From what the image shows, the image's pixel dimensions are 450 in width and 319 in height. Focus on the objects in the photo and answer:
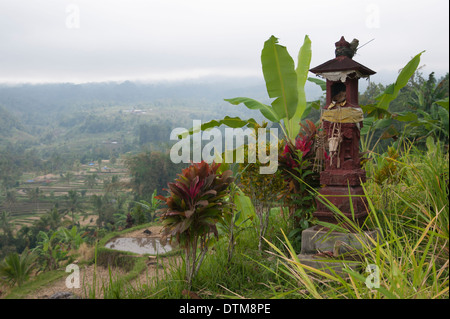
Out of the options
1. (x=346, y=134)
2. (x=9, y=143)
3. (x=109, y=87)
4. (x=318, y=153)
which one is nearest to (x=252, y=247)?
(x=318, y=153)

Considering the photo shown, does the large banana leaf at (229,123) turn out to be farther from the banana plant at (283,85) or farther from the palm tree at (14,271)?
the palm tree at (14,271)

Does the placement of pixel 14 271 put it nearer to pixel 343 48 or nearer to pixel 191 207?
pixel 191 207

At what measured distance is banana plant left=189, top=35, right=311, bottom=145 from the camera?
391 centimetres

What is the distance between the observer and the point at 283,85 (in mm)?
3990

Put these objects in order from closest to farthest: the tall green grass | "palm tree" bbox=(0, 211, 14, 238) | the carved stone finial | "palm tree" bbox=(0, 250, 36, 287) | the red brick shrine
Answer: the tall green grass, the red brick shrine, the carved stone finial, "palm tree" bbox=(0, 250, 36, 287), "palm tree" bbox=(0, 211, 14, 238)

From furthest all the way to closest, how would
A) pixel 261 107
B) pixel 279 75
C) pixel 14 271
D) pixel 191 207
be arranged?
pixel 14 271 → pixel 261 107 → pixel 279 75 → pixel 191 207

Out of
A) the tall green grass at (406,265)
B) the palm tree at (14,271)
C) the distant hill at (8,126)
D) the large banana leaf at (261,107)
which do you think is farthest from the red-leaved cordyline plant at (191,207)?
the distant hill at (8,126)

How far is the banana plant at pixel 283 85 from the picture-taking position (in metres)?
3.91

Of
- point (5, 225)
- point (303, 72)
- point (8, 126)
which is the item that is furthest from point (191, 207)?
point (8, 126)

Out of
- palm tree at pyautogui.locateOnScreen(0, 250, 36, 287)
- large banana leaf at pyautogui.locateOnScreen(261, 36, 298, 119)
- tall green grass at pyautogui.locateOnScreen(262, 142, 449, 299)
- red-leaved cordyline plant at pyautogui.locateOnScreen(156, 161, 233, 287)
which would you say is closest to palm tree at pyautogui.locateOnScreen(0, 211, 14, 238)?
palm tree at pyautogui.locateOnScreen(0, 250, 36, 287)

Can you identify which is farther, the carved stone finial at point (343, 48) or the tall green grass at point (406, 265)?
the carved stone finial at point (343, 48)

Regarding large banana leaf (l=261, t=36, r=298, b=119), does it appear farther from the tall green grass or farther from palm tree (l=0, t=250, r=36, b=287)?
palm tree (l=0, t=250, r=36, b=287)
